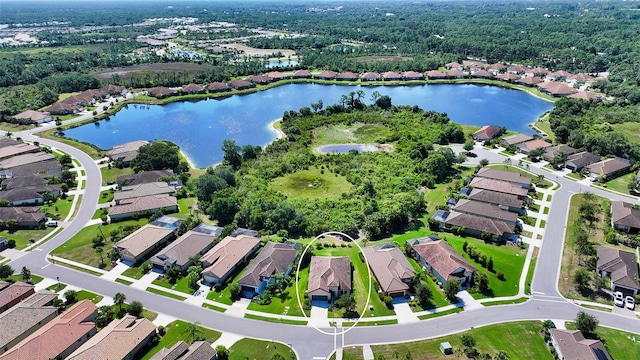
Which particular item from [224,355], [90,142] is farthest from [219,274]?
[90,142]

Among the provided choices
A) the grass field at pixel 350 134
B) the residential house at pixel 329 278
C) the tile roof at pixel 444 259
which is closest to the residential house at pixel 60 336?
the residential house at pixel 329 278

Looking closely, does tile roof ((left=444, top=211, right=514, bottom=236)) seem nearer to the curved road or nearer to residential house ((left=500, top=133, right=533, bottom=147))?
the curved road

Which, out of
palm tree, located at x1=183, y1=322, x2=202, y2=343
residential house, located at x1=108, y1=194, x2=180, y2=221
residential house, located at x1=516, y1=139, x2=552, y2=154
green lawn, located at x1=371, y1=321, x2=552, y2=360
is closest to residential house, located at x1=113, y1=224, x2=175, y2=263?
residential house, located at x1=108, y1=194, x2=180, y2=221

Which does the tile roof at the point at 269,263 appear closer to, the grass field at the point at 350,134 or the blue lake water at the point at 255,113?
the blue lake water at the point at 255,113

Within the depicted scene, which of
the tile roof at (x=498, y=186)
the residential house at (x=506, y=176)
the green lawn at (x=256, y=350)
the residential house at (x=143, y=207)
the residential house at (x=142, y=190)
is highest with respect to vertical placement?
the residential house at (x=506, y=176)

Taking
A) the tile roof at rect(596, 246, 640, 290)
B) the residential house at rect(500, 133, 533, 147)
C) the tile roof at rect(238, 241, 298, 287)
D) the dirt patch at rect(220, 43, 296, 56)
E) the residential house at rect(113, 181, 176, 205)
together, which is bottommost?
the residential house at rect(113, 181, 176, 205)

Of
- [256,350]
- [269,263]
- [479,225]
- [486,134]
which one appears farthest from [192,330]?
[486,134]
